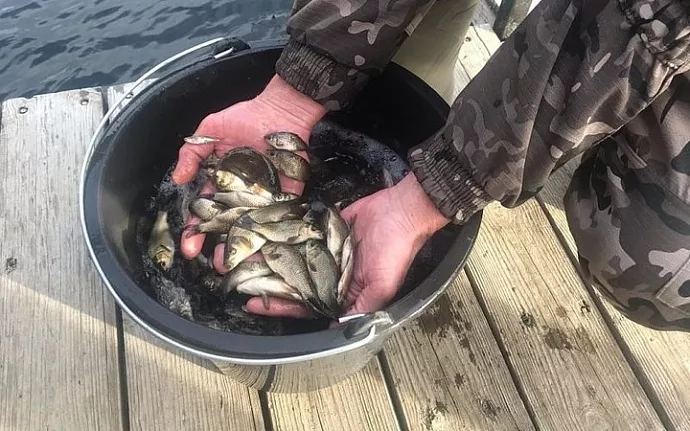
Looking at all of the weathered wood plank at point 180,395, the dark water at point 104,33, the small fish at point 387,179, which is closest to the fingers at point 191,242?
the weathered wood plank at point 180,395

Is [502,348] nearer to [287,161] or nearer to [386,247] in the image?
[386,247]

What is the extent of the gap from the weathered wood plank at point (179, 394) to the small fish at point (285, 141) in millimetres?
514

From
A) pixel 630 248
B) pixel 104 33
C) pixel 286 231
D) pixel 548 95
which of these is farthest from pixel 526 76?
pixel 104 33

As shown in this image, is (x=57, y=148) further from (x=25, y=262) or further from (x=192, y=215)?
(x=192, y=215)

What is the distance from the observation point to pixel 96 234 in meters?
1.15

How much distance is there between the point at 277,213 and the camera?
4.57 ft

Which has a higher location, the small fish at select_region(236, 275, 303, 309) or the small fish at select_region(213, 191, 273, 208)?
the small fish at select_region(213, 191, 273, 208)

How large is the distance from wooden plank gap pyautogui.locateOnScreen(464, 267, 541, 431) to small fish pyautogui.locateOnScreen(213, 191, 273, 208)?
0.54 metres

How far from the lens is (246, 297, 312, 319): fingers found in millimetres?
1334

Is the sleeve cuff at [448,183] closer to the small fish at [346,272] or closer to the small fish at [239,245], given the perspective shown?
the small fish at [346,272]

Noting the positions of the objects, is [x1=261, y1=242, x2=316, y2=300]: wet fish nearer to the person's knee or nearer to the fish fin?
the fish fin

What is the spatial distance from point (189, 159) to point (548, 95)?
832 mm

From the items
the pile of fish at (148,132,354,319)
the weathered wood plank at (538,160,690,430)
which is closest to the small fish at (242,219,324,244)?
the pile of fish at (148,132,354,319)

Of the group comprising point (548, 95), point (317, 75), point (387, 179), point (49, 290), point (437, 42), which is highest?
point (548, 95)
